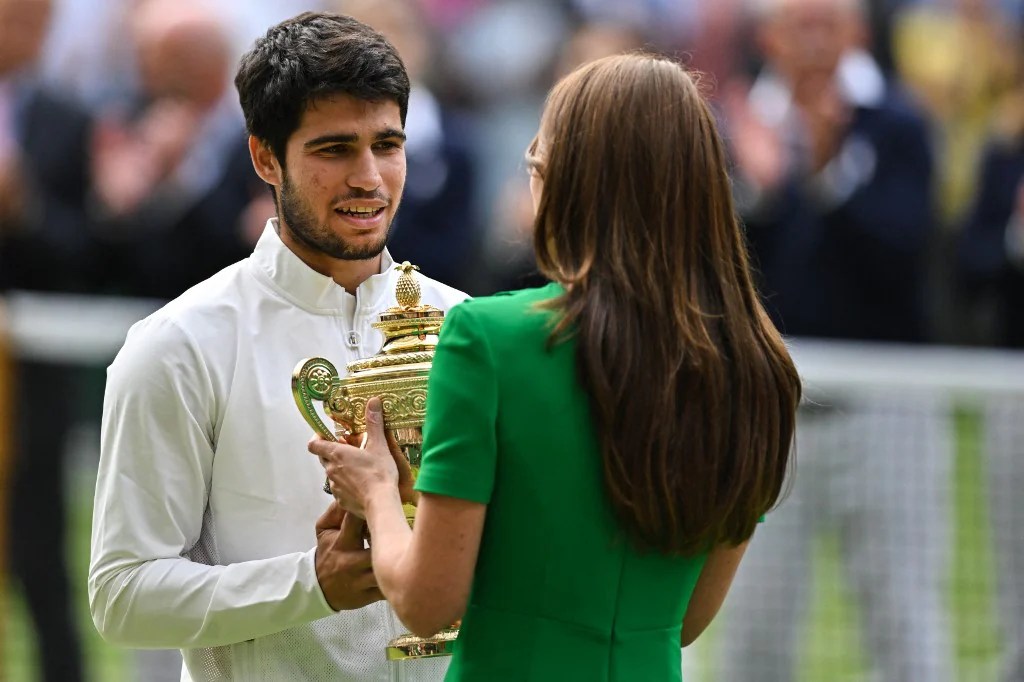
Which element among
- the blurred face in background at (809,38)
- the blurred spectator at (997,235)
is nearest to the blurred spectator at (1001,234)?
the blurred spectator at (997,235)

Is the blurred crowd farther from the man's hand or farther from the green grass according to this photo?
the man's hand

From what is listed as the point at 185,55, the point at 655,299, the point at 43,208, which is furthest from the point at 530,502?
the point at 185,55

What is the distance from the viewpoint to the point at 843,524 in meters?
5.58

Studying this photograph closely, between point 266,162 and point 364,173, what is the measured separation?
0.19 m

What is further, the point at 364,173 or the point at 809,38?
the point at 809,38

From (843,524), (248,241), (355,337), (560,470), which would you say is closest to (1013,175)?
(843,524)

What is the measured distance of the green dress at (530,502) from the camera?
7.39 ft

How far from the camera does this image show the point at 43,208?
246 inches

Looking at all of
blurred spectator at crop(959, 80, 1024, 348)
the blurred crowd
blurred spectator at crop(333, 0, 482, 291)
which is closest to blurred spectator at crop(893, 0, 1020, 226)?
the blurred crowd

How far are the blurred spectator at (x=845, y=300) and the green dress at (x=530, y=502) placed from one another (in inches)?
128

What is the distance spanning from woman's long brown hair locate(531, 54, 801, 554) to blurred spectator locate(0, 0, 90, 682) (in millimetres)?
3874

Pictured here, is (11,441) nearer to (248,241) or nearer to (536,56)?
(248,241)

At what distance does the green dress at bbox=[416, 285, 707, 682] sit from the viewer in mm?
2252

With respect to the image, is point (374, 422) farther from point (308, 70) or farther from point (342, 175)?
point (308, 70)
